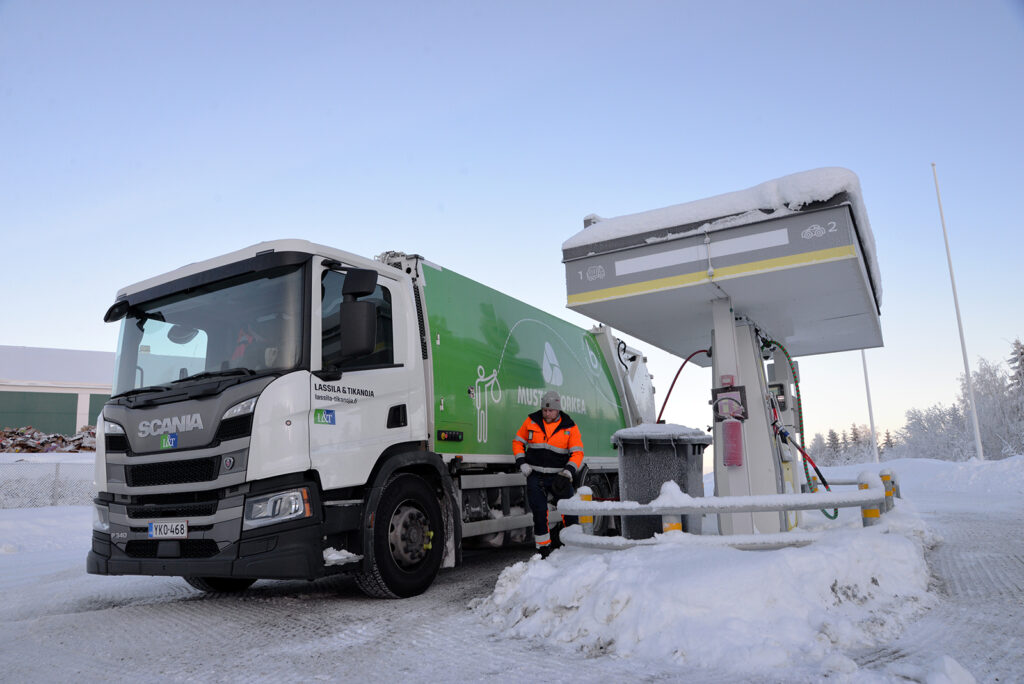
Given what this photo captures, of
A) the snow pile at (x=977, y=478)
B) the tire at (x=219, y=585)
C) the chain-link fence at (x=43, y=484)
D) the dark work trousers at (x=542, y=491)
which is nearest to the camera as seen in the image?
the tire at (x=219, y=585)

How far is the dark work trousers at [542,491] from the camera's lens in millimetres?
6719

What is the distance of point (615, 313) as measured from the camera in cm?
692

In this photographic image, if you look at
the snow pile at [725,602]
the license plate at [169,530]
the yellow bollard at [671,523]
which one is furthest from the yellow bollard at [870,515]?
the license plate at [169,530]

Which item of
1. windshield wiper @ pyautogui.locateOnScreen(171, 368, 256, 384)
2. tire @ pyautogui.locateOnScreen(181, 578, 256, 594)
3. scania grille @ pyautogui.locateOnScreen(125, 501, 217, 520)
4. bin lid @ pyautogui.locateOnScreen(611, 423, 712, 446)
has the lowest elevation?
tire @ pyautogui.locateOnScreen(181, 578, 256, 594)

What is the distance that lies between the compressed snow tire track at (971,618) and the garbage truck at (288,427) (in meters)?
3.43

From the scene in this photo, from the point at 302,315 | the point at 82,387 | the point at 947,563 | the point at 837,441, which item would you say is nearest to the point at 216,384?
the point at 302,315

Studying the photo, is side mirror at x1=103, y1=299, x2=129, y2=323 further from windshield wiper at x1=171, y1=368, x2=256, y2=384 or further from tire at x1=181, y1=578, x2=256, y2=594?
tire at x1=181, y1=578, x2=256, y2=594

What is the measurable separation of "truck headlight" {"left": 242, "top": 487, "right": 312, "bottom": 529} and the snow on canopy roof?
345cm

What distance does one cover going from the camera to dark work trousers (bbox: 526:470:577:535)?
672 centimetres

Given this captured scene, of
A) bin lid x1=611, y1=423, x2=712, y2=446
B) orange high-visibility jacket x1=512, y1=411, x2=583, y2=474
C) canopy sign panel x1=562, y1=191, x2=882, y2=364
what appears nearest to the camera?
canopy sign panel x1=562, y1=191, x2=882, y2=364

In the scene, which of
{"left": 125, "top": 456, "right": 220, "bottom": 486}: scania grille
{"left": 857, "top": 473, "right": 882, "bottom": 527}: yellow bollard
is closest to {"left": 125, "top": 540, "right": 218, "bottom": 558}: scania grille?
{"left": 125, "top": 456, "right": 220, "bottom": 486}: scania grille

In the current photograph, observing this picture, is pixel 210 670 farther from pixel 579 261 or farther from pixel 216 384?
pixel 579 261

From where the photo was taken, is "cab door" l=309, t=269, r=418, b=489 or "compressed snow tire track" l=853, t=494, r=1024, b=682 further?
"cab door" l=309, t=269, r=418, b=489

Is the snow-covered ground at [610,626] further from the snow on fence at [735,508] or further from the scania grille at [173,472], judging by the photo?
the scania grille at [173,472]
